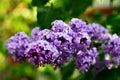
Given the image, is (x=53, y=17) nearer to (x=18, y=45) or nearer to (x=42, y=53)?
(x=18, y=45)

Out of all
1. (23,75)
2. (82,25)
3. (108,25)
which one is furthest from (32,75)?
(82,25)

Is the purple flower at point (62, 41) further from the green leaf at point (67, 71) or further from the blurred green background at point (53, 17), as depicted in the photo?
the green leaf at point (67, 71)

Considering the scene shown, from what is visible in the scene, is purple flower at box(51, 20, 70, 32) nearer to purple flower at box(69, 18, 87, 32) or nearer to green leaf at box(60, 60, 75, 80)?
purple flower at box(69, 18, 87, 32)

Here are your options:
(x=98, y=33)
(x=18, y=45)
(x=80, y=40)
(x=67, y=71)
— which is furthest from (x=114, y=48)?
(x=67, y=71)

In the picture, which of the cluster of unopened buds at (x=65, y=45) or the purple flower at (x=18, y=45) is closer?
the cluster of unopened buds at (x=65, y=45)

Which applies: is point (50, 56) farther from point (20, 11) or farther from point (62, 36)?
point (20, 11)

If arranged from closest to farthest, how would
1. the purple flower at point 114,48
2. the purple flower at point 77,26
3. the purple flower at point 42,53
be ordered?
1. the purple flower at point 42,53
2. the purple flower at point 77,26
3. the purple flower at point 114,48

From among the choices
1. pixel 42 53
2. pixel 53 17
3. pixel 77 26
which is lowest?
pixel 42 53

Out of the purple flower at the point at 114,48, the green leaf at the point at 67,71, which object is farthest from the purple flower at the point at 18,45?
the green leaf at the point at 67,71
